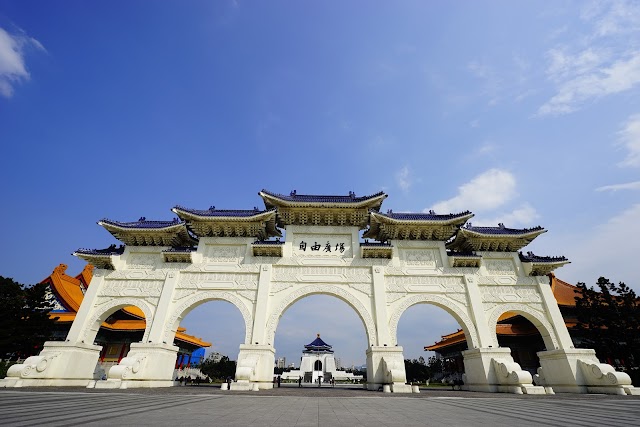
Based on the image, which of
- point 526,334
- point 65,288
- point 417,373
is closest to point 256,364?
point 65,288

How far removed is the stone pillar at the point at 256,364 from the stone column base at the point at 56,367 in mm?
7496

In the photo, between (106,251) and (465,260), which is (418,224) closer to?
(465,260)

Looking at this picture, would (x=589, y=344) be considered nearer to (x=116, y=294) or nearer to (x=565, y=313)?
(x=565, y=313)


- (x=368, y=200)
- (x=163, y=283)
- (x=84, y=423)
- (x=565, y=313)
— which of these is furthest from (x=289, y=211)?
(x=565, y=313)

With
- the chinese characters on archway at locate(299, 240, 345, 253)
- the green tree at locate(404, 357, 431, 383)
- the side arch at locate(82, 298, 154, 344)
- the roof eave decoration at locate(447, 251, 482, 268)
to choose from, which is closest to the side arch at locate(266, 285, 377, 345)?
the chinese characters on archway at locate(299, 240, 345, 253)

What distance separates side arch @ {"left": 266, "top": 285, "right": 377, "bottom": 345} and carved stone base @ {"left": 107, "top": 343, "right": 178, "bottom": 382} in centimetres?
471

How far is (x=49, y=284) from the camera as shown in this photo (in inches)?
748

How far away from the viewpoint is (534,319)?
14.8 meters

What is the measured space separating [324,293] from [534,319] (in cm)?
1042

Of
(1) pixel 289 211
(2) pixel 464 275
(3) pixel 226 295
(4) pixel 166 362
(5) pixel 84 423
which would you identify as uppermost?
(1) pixel 289 211

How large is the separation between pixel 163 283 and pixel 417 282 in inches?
502

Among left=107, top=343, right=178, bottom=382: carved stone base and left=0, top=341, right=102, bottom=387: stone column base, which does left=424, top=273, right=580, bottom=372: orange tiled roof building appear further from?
left=0, top=341, right=102, bottom=387: stone column base

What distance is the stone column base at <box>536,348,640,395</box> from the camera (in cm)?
1168

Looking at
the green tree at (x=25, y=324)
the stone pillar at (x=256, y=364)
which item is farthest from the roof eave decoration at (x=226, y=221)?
the green tree at (x=25, y=324)
